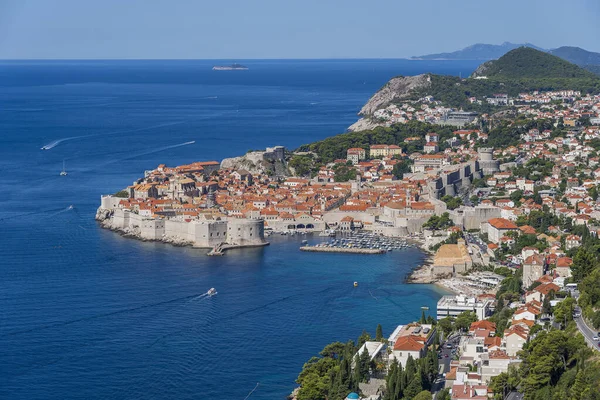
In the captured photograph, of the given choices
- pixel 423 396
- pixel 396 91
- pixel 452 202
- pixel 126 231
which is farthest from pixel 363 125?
pixel 423 396

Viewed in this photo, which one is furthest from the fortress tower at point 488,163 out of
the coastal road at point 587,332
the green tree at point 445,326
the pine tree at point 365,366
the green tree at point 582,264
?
the pine tree at point 365,366

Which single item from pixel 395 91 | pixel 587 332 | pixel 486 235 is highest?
Answer: pixel 395 91

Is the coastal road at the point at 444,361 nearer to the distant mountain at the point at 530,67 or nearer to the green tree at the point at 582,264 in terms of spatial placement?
the green tree at the point at 582,264

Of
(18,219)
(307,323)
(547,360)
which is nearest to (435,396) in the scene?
(547,360)

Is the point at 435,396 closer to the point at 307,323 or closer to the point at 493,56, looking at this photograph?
the point at 307,323

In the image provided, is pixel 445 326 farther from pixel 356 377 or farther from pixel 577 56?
pixel 577 56

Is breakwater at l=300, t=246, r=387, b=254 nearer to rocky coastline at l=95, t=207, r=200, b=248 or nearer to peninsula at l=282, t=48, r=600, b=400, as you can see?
peninsula at l=282, t=48, r=600, b=400
